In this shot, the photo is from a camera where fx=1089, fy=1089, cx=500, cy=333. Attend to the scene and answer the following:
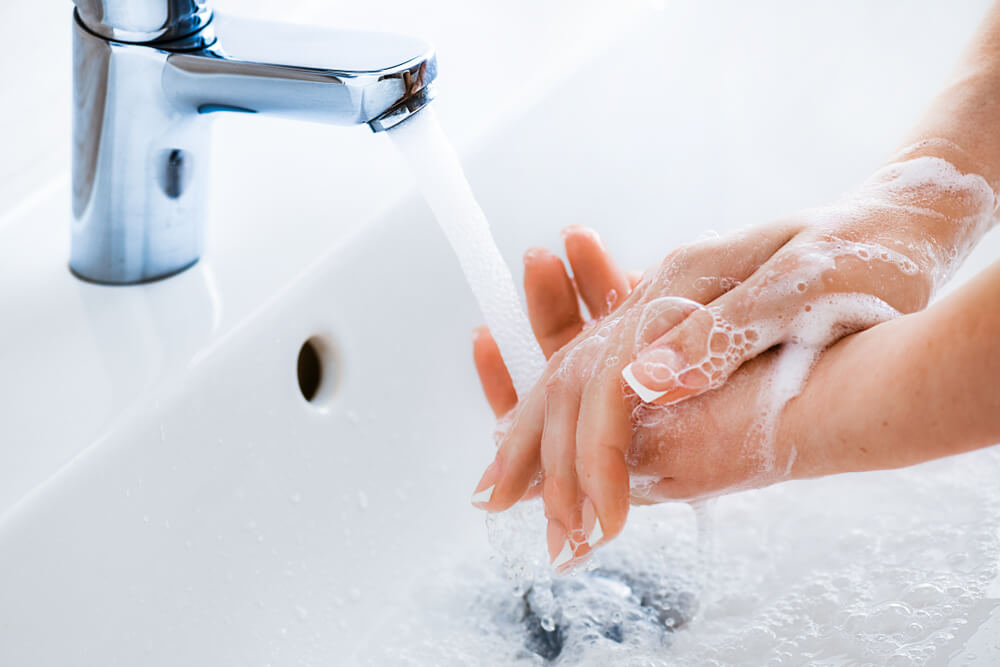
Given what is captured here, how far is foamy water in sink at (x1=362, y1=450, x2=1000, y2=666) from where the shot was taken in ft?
2.08

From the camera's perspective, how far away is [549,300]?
0.71m

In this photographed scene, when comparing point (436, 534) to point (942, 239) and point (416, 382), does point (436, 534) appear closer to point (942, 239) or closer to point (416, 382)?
point (416, 382)

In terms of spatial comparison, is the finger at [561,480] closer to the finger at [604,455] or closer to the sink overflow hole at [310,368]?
the finger at [604,455]

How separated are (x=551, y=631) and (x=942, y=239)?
332 mm

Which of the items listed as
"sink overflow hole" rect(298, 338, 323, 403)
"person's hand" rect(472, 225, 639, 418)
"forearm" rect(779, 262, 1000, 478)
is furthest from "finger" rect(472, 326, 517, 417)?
"forearm" rect(779, 262, 1000, 478)

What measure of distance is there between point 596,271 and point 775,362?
0.63 ft

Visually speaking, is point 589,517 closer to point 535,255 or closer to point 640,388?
point 640,388

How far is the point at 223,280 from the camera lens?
0.68 m

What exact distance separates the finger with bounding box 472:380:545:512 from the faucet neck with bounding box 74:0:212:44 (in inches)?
→ 10.6

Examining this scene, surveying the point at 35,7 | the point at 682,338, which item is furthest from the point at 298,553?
the point at 35,7

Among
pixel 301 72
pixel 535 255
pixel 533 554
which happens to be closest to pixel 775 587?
pixel 533 554

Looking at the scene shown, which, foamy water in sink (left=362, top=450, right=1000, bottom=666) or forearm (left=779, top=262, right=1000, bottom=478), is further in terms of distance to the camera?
foamy water in sink (left=362, top=450, right=1000, bottom=666)

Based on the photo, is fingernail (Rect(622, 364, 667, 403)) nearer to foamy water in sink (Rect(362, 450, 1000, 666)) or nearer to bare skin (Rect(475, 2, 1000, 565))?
bare skin (Rect(475, 2, 1000, 565))

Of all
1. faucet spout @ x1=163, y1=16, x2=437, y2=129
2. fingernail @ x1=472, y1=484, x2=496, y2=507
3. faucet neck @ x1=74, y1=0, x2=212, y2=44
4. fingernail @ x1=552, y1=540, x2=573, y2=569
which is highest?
faucet neck @ x1=74, y1=0, x2=212, y2=44
